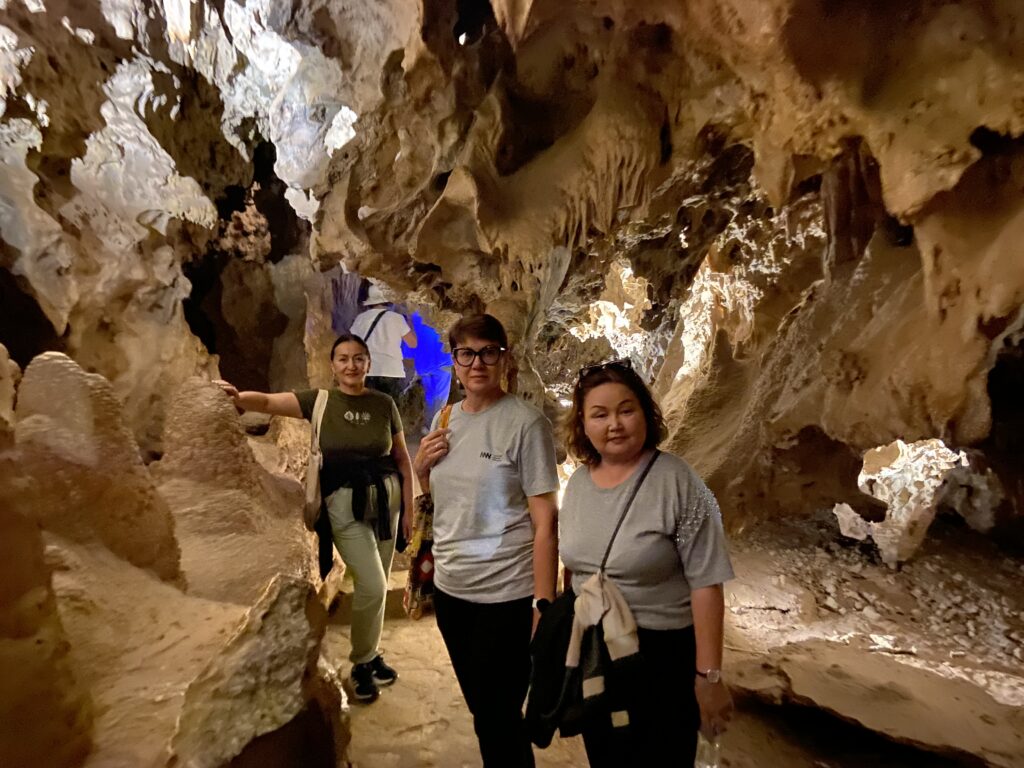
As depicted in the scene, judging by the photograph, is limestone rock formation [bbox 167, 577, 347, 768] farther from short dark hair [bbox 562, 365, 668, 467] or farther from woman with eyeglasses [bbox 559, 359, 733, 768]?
short dark hair [bbox 562, 365, 668, 467]

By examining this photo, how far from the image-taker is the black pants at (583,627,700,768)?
1421 mm

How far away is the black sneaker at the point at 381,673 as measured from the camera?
3.29 meters

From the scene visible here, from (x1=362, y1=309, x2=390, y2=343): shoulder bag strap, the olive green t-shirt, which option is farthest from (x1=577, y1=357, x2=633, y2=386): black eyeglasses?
(x1=362, y1=309, x2=390, y2=343): shoulder bag strap

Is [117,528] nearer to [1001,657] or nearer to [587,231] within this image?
[587,231]

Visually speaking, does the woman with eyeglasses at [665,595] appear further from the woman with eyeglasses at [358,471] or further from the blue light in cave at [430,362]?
the blue light in cave at [430,362]

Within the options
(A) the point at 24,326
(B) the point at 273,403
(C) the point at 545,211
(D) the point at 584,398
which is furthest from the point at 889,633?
(A) the point at 24,326

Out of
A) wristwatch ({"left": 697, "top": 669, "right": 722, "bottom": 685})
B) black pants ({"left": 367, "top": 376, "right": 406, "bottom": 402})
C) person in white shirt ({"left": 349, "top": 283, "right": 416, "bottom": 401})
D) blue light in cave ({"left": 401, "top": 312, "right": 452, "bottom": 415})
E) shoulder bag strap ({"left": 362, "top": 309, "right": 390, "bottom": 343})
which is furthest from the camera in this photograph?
blue light in cave ({"left": 401, "top": 312, "right": 452, "bottom": 415})

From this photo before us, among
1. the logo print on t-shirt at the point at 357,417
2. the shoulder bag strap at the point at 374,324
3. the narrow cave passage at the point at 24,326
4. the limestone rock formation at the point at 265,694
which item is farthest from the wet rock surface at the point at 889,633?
the shoulder bag strap at the point at 374,324

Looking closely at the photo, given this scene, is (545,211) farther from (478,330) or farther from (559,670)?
(559,670)

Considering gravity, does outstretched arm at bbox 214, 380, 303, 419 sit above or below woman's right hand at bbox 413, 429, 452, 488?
above

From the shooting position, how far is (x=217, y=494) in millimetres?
4145

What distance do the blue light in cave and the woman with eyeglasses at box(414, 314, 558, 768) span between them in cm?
1222

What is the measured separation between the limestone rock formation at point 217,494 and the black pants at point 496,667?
227 cm

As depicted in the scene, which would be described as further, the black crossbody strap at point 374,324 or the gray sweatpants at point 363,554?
the black crossbody strap at point 374,324
